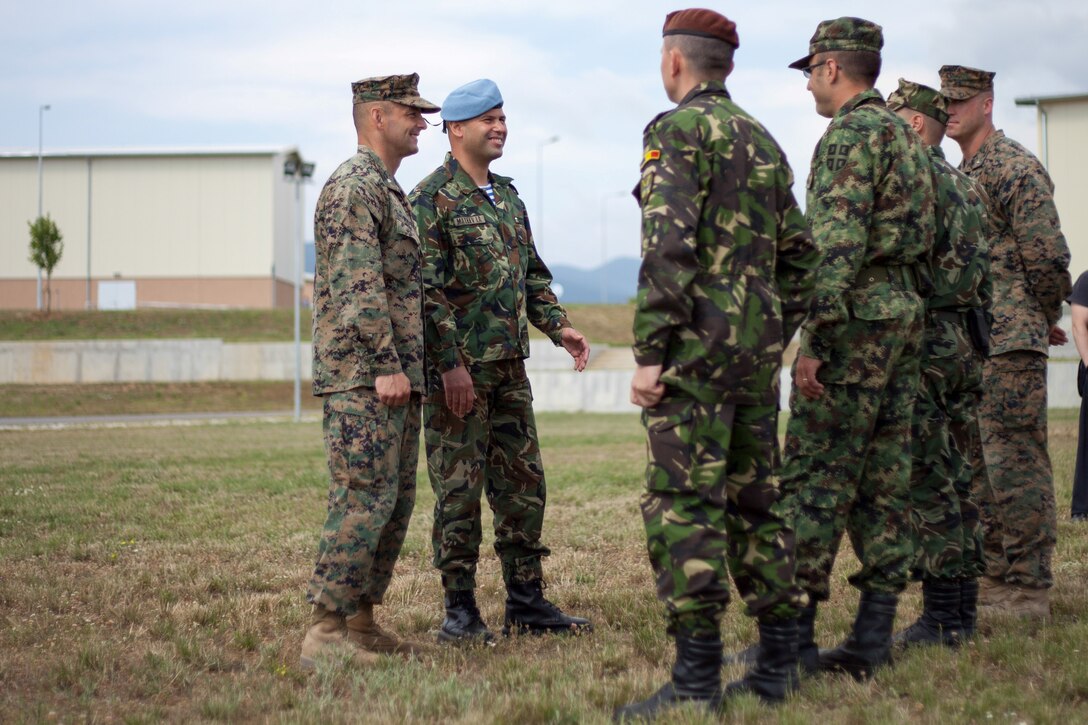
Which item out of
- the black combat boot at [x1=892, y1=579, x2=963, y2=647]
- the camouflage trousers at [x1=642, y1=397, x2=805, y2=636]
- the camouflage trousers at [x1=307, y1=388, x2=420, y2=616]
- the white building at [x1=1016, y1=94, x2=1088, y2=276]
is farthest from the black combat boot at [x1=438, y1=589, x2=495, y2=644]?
the white building at [x1=1016, y1=94, x2=1088, y2=276]

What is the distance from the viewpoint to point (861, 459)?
4.29 meters

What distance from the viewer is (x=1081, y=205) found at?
40031 millimetres

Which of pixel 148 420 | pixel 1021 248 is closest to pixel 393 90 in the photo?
pixel 1021 248

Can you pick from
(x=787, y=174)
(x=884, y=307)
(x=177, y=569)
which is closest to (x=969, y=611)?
(x=884, y=307)

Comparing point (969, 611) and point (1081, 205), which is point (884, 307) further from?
point (1081, 205)

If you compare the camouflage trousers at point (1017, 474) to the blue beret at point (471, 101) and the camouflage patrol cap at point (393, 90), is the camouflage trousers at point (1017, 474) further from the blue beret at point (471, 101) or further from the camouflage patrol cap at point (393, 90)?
the camouflage patrol cap at point (393, 90)

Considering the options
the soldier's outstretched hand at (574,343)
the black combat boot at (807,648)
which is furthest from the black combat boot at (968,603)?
the soldier's outstretched hand at (574,343)

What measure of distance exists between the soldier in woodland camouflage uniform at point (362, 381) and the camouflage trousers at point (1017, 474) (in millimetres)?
2820

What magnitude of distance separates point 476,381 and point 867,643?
2.07 meters

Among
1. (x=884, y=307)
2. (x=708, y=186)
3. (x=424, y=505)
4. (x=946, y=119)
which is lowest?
(x=424, y=505)

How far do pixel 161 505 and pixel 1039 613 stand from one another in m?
7.16

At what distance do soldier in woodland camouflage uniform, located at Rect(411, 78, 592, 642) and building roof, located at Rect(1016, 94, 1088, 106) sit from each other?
1568 inches

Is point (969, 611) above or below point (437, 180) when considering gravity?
below

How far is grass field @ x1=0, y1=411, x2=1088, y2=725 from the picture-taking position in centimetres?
376
